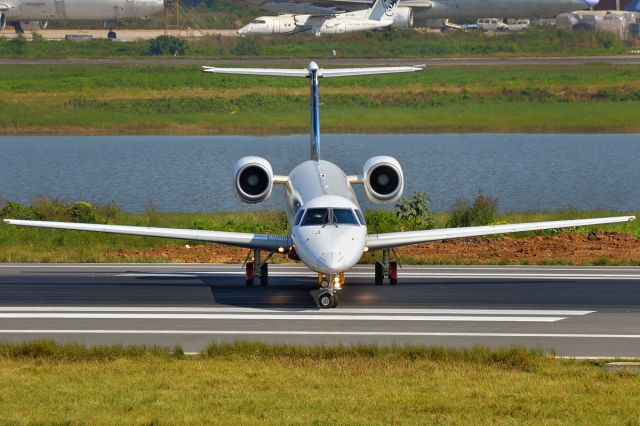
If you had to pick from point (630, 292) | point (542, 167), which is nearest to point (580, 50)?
point (542, 167)

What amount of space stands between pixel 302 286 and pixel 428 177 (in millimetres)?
29086

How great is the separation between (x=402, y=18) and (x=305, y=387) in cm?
9497

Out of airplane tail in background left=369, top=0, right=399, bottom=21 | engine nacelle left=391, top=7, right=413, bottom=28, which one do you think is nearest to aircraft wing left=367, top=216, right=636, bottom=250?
airplane tail in background left=369, top=0, right=399, bottom=21

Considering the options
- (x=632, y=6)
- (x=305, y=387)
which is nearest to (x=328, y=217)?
(x=305, y=387)

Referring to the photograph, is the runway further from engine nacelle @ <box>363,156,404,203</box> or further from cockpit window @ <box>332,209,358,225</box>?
engine nacelle @ <box>363,156,404,203</box>

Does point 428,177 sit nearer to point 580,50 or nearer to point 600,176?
point 600,176

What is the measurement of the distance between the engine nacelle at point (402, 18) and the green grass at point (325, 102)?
27.5 meters

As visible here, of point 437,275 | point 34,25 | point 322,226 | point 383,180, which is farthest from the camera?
point 34,25

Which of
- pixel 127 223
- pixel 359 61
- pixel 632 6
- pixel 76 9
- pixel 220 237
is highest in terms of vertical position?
pixel 632 6

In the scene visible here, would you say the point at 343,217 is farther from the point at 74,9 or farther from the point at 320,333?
the point at 74,9

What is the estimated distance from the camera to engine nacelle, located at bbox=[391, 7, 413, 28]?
110m

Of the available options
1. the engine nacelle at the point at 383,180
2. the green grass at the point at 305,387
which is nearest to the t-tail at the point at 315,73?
the engine nacelle at the point at 383,180

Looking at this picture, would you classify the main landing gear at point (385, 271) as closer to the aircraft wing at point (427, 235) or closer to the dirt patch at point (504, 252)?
the aircraft wing at point (427, 235)

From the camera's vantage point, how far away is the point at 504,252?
1390 inches
